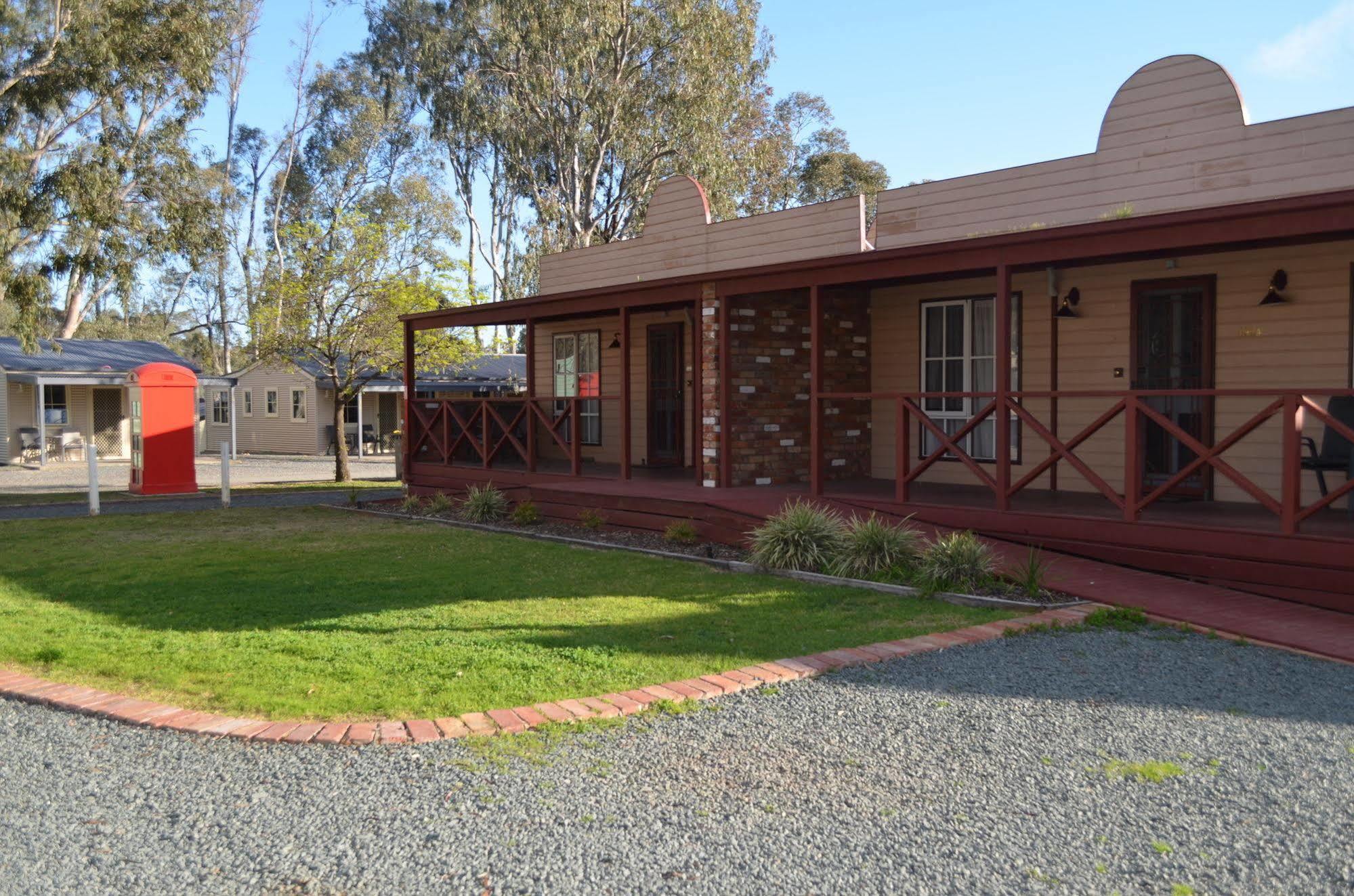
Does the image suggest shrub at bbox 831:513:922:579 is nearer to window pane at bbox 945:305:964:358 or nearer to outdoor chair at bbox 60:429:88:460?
window pane at bbox 945:305:964:358

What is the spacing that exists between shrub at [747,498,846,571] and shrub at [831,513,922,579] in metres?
0.16

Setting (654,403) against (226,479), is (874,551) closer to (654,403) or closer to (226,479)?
(654,403)

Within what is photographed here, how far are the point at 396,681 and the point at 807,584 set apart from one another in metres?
3.67

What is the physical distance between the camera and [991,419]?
1071 cm

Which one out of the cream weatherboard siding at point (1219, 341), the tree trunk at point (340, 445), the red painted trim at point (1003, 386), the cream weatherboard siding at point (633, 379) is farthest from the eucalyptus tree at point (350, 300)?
the red painted trim at point (1003, 386)

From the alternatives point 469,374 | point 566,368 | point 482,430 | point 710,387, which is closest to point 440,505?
point 482,430

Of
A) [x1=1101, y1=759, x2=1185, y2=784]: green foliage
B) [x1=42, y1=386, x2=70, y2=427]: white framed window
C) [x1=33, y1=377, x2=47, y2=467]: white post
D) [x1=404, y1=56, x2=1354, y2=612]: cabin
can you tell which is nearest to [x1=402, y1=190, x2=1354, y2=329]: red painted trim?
[x1=404, y1=56, x2=1354, y2=612]: cabin

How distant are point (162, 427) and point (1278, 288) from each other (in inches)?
627

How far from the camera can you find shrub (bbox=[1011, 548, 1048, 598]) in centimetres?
721

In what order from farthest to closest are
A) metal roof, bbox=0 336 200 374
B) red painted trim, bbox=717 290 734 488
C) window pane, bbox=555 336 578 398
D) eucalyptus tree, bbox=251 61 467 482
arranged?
metal roof, bbox=0 336 200 374
eucalyptus tree, bbox=251 61 467 482
window pane, bbox=555 336 578 398
red painted trim, bbox=717 290 734 488

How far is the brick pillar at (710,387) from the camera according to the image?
1134 centimetres

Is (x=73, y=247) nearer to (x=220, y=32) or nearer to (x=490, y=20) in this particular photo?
(x=220, y=32)

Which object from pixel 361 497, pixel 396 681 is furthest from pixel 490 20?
pixel 396 681

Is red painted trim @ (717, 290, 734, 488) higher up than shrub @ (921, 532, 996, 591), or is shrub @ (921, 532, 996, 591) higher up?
red painted trim @ (717, 290, 734, 488)
